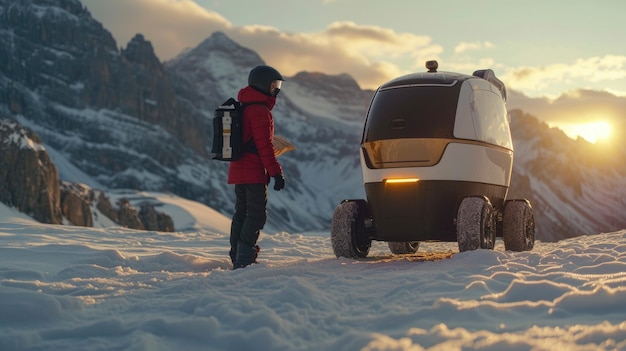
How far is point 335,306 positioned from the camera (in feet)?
16.8

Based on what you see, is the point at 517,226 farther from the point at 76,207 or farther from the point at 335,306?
the point at 76,207

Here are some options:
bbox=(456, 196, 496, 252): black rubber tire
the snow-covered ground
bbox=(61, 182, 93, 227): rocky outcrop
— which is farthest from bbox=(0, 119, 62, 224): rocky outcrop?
the snow-covered ground

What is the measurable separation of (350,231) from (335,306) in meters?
3.73

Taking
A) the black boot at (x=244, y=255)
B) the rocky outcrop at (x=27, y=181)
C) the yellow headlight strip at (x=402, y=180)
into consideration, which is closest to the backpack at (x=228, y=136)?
the black boot at (x=244, y=255)

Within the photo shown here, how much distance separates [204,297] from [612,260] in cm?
449

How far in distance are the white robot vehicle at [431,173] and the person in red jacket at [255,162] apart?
104 centimetres

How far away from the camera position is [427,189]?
8367mm

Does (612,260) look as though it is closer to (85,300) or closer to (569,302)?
(569,302)

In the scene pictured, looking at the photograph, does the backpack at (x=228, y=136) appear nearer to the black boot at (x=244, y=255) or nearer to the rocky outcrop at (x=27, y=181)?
the black boot at (x=244, y=255)

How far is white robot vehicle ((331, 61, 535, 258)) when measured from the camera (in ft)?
27.5

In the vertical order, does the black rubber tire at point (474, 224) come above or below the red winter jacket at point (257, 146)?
below

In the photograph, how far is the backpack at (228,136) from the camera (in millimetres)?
8562

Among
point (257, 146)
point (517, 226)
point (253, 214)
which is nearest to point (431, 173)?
point (517, 226)

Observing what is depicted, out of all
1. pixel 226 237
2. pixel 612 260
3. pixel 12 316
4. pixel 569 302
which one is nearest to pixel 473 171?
pixel 612 260
